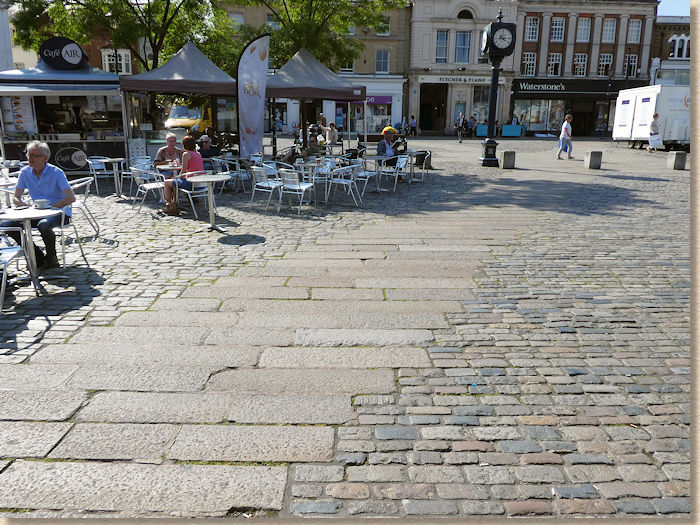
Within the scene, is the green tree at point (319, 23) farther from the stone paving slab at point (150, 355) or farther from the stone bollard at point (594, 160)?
the stone paving slab at point (150, 355)

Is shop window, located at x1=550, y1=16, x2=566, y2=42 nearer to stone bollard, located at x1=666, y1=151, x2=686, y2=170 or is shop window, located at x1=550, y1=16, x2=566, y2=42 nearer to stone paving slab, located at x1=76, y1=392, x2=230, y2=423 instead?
stone bollard, located at x1=666, y1=151, x2=686, y2=170

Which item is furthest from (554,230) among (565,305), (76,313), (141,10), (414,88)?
(414,88)

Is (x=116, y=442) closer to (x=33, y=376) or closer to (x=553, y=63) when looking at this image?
(x=33, y=376)

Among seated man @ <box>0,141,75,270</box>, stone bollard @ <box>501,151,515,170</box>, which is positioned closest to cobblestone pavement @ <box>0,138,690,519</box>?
seated man @ <box>0,141,75,270</box>

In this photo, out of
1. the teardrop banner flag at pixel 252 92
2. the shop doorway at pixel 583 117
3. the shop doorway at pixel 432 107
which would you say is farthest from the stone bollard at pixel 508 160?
the shop doorway at pixel 583 117

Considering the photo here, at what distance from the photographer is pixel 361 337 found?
4508 mm

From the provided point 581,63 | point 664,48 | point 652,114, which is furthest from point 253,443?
point 664,48

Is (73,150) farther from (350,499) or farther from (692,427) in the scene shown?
(692,427)

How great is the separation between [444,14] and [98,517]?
45465 millimetres

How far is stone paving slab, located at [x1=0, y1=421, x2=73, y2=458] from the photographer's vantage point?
9.66ft

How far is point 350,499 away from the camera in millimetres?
2590

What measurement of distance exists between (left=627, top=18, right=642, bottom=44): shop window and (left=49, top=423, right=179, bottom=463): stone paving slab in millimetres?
50878

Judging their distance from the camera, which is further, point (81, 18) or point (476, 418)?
point (81, 18)

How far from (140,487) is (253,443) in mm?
615
